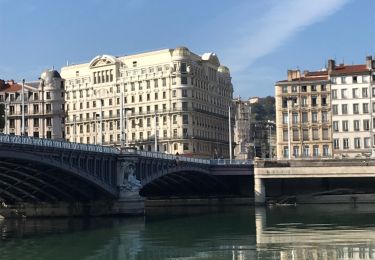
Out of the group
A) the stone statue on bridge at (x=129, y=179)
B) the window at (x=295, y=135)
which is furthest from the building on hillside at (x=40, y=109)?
the stone statue on bridge at (x=129, y=179)

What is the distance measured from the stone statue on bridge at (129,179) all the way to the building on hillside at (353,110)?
61.4 meters

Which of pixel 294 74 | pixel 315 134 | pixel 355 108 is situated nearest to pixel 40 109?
pixel 294 74

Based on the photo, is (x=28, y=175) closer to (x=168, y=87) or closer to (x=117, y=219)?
(x=117, y=219)

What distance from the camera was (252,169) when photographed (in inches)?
4798

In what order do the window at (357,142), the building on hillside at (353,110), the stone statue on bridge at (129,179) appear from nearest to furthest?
the stone statue on bridge at (129,179), the window at (357,142), the building on hillside at (353,110)

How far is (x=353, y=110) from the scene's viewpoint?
141875mm

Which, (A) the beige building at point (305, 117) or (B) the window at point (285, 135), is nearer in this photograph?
(A) the beige building at point (305, 117)

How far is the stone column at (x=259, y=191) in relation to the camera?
118m

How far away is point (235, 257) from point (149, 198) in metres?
78.4

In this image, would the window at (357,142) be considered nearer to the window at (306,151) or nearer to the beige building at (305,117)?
the beige building at (305,117)

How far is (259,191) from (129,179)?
34.8 meters

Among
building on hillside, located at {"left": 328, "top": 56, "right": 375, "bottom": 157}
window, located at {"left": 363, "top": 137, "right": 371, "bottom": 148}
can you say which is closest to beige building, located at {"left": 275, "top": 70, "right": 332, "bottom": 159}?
building on hillside, located at {"left": 328, "top": 56, "right": 375, "bottom": 157}

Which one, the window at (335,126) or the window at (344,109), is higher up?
the window at (344,109)

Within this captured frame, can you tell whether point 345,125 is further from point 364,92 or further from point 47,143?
point 47,143
